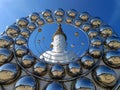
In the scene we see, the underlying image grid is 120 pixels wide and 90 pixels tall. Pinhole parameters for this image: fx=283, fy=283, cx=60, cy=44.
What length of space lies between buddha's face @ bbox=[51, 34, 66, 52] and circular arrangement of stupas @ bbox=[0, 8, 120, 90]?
282 cm

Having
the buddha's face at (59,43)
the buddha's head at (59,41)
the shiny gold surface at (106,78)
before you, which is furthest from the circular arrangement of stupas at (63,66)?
the buddha's face at (59,43)

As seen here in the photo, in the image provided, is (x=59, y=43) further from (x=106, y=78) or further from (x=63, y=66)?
(x=106, y=78)

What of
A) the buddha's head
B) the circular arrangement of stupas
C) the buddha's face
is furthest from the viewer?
the buddha's face

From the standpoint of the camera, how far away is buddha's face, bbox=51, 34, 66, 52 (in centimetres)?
1197

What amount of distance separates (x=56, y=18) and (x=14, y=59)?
283 centimetres

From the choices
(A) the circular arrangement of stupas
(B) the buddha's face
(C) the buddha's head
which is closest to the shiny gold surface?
(A) the circular arrangement of stupas

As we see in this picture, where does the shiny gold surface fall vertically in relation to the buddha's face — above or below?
below

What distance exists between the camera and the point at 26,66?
23.8ft

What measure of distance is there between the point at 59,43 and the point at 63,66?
495cm

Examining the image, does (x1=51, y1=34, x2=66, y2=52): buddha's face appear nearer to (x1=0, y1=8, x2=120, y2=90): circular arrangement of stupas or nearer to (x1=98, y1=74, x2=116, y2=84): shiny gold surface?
(x1=0, y1=8, x2=120, y2=90): circular arrangement of stupas

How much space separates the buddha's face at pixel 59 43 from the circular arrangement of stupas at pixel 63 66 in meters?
2.82

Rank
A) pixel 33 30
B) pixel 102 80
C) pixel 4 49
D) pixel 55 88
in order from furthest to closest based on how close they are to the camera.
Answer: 1. pixel 33 30
2. pixel 4 49
3. pixel 102 80
4. pixel 55 88

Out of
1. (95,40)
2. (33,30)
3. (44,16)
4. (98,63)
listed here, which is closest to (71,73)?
(98,63)

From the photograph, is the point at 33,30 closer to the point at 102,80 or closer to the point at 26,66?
the point at 26,66
